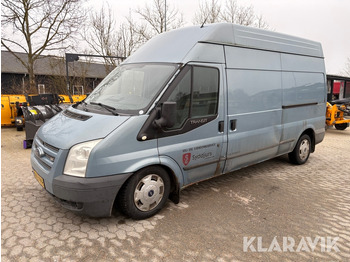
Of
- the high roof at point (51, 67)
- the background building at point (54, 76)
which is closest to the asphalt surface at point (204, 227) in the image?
the background building at point (54, 76)

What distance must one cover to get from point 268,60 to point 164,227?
339 cm

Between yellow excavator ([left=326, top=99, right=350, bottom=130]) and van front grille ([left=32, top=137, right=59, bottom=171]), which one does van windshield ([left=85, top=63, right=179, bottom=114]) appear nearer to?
van front grille ([left=32, top=137, right=59, bottom=171])

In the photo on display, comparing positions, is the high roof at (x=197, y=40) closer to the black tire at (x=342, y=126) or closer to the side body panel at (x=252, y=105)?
the side body panel at (x=252, y=105)

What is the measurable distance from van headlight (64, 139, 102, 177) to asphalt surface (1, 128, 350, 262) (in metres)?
0.81

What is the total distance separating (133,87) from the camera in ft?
12.2

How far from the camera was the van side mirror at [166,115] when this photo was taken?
3048 millimetres

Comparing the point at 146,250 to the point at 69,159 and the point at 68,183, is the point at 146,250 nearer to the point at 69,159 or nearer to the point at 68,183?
the point at 68,183

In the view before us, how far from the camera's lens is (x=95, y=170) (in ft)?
9.51

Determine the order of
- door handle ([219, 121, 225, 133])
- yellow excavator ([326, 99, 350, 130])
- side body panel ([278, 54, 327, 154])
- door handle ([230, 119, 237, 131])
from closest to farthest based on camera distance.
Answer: door handle ([219, 121, 225, 133])
door handle ([230, 119, 237, 131])
side body panel ([278, 54, 327, 154])
yellow excavator ([326, 99, 350, 130])

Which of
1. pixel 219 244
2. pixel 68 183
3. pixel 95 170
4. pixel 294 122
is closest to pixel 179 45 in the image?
pixel 95 170

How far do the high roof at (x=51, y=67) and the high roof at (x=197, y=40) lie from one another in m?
16.9

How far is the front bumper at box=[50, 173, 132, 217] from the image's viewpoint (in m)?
2.88

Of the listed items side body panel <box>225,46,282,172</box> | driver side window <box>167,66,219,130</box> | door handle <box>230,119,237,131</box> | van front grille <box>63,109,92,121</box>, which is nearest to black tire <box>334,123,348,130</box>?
side body panel <box>225,46,282,172</box>

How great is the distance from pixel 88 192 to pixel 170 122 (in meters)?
1.23
